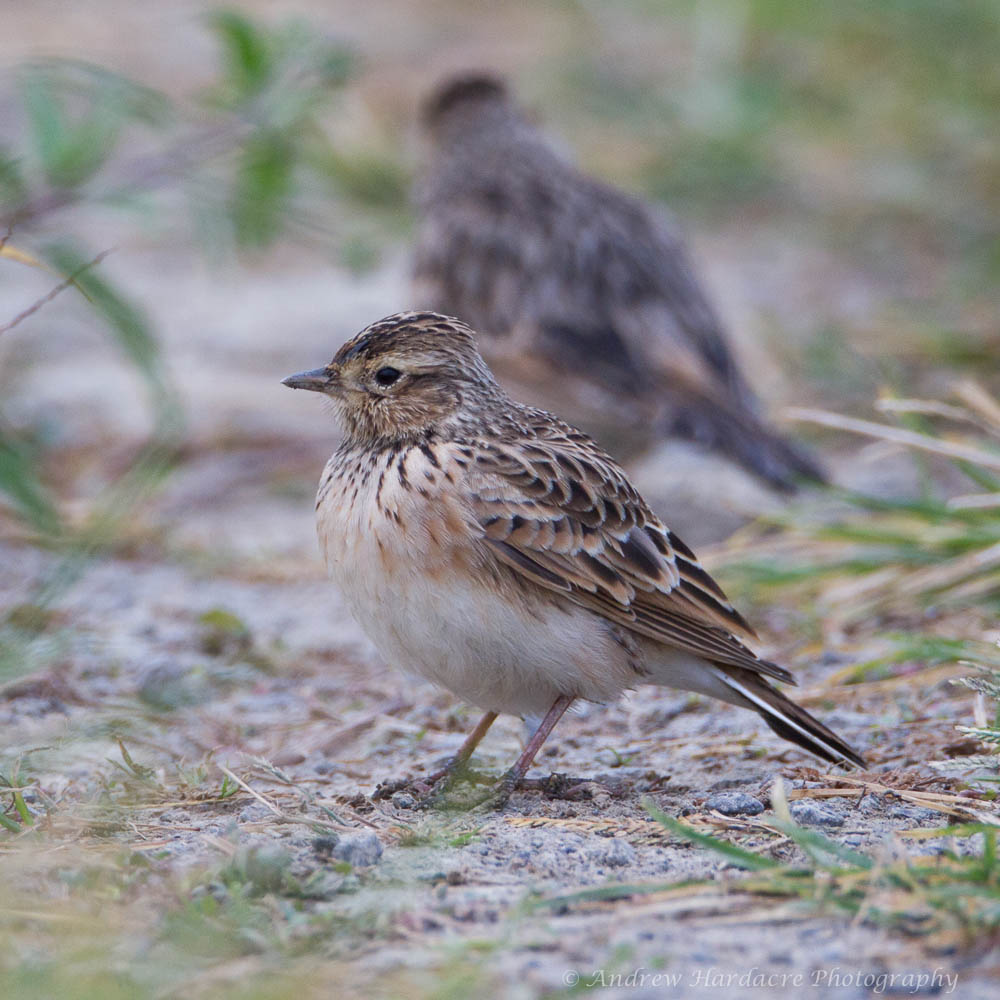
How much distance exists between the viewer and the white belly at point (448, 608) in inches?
143

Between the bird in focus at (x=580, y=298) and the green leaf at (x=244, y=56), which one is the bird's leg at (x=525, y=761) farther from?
the green leaf at (x=244, y=56)

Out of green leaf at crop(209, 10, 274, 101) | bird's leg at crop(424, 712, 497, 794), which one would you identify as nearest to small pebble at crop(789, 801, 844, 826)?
bird's leg at crop(424, 712, 497, 794)

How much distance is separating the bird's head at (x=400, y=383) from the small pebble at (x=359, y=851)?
1.31m

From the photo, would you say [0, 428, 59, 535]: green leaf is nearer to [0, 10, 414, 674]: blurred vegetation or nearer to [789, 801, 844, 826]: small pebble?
[0, 10, 414, 674]: blurred vegetation

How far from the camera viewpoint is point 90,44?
44.7ft

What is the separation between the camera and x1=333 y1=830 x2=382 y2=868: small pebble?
3031 mm

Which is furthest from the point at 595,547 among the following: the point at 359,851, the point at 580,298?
the point at 580,298

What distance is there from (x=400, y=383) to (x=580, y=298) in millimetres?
3046

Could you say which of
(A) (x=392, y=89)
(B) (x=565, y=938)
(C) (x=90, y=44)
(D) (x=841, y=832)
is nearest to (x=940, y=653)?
(D) (x=841, y=832)

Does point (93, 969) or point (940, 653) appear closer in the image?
point (93, 969)

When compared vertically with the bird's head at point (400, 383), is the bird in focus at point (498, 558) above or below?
below

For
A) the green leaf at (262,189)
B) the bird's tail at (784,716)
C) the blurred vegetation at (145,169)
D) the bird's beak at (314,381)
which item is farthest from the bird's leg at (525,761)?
the green leaf at (262,189)

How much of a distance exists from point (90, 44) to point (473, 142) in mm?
6930

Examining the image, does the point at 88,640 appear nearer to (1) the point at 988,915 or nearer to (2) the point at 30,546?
(2) the point at 30,546
